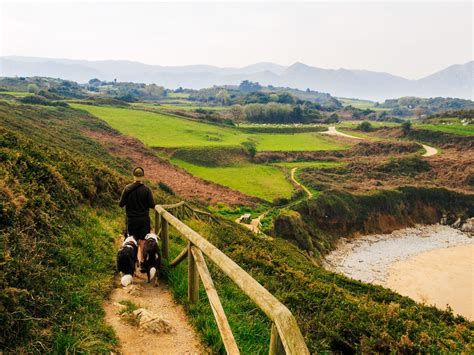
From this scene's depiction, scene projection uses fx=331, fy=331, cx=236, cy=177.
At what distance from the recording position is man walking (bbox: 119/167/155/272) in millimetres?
8062

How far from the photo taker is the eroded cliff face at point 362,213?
40.3 metres

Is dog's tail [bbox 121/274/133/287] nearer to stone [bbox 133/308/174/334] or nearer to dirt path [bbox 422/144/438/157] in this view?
stone [bbox 133/308/174/334]

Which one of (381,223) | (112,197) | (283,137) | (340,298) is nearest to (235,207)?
(381,223)

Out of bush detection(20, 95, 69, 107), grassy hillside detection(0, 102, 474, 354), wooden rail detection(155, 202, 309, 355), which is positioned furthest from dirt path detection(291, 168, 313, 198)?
bush detection(20, 95, 69, 107)

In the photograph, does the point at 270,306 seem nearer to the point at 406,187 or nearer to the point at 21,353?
the point at 21,353

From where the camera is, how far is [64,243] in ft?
25.6

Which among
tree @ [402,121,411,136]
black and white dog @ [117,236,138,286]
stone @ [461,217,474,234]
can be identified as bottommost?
stone @ [461,217,474,234]

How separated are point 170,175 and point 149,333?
44422 millimetres

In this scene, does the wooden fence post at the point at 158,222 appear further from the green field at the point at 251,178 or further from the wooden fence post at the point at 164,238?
the green field at the point at 251,178

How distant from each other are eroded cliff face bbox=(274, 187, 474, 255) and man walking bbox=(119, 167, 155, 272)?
31.0 m

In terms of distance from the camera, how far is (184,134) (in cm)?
7675

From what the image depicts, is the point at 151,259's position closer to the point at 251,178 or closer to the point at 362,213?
the point at 362,213

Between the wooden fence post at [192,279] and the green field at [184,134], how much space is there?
194 feet

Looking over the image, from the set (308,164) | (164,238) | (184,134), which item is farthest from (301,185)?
(164,238)
